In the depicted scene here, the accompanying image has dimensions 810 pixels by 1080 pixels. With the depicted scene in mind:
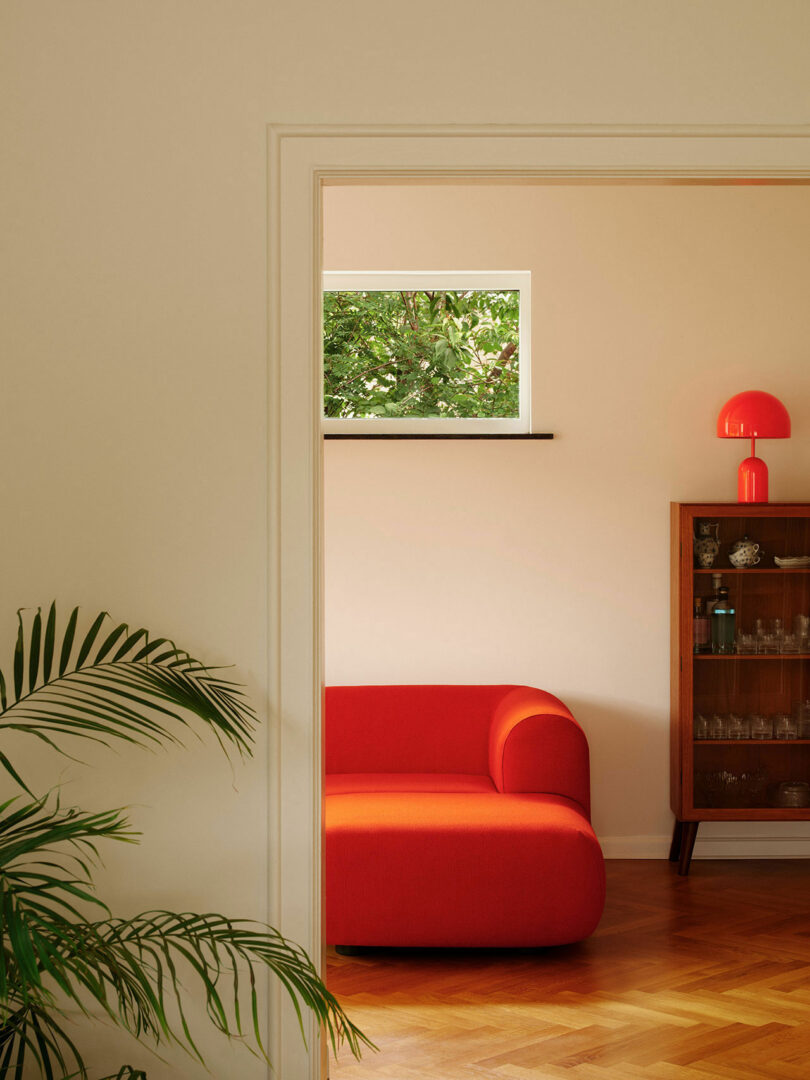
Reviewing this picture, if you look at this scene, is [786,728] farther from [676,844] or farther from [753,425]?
[753,425]

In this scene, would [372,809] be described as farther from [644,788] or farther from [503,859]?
[644,788]

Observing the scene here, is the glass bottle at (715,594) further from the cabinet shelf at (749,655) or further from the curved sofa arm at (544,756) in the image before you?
the curved sofa arm at (544,756)

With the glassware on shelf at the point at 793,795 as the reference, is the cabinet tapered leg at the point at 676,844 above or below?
below

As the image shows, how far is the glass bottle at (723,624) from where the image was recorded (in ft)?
15.0

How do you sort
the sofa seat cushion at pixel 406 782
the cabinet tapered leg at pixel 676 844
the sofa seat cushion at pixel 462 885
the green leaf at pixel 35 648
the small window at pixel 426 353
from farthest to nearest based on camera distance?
the small window at pixel 426 353 < the cabinet tapered leg at pixel 676 844 < the sofa seat cushion at pixel 406 782 < the sofa seat cushion at pixel 462 885 < the green leaf at pixel 35 648

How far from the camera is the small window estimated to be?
4891mm

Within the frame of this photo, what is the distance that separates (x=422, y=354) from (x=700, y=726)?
6.53 feet

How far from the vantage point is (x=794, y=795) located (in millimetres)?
4523

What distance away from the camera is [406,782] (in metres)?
4.25

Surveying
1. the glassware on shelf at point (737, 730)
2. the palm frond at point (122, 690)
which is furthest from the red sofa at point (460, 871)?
→ the palm frond at point (122, 690)

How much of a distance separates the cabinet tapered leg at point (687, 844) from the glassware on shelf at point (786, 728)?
0.50m

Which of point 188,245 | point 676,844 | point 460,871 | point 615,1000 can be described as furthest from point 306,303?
point 676,844

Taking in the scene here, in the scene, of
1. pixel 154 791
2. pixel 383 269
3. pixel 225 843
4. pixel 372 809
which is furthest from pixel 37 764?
pixel 383 269

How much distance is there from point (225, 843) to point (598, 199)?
3.55 metres
